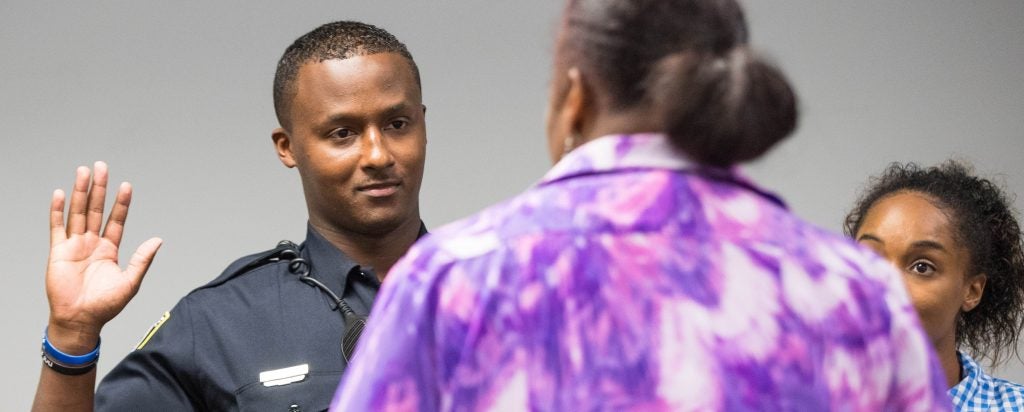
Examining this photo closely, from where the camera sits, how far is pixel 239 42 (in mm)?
3213

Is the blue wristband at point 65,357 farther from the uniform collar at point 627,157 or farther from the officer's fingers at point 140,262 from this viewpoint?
the uniform collar at point 627,157

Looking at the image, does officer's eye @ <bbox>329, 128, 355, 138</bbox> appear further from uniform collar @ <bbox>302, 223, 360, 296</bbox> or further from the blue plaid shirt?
the blue plaid shirt

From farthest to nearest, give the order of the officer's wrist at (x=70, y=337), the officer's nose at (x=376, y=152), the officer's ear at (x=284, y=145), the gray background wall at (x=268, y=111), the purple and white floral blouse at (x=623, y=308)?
the gray background wall at (x=268, y=111), the officer's ear at (x=284, y=145), the officer's nose at (x=376, y=152), the officer's wrist at (x=70, y=337), the purple and white floral blouse at (x=623, y=308)

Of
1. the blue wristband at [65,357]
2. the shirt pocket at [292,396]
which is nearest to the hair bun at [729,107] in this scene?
the shirt pocket at [292,396]

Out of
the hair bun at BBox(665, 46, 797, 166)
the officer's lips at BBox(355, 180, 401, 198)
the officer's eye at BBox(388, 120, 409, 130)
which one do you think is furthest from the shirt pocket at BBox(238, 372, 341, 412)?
the hair bun at BBox(665, 46, 797, 166)

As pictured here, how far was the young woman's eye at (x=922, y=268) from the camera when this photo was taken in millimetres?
2002

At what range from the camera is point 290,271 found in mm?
1850

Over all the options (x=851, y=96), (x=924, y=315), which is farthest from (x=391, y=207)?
(x=851, y=96)

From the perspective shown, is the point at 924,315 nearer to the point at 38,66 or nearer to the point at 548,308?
the point at 548,308

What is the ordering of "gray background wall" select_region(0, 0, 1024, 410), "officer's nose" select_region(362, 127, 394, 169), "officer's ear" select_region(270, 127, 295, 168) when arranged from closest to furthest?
"officer's nose" select_region(362, 127, 394, 169) < "officer's ear" select_region(270, 127, 295, 168) < "gray background wall" select_region(0, 0, 1024, 410)

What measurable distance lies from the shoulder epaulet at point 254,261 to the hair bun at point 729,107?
1.02m

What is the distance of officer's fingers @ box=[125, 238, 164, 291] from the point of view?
166 centimetres

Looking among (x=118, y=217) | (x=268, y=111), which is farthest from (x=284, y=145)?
(x=268, y=111)

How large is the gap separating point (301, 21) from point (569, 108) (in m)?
2.32
